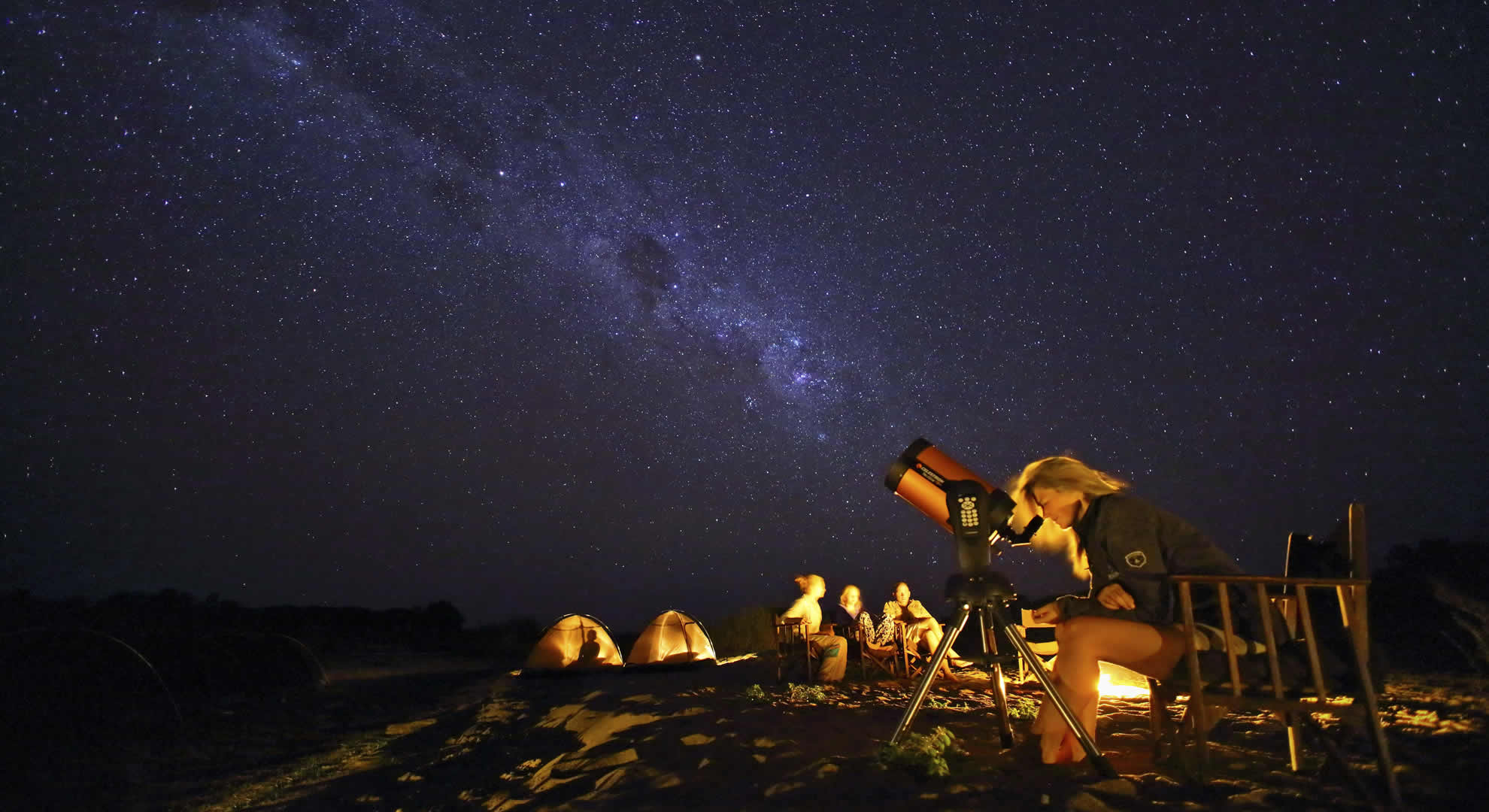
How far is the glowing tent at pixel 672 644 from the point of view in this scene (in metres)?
15.2

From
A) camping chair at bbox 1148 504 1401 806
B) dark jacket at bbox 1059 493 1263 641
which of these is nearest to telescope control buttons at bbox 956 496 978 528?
dark jacket at bbox 1059 493 1263 641

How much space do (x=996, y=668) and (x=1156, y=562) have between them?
1.01 meters

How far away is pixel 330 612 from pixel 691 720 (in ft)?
179

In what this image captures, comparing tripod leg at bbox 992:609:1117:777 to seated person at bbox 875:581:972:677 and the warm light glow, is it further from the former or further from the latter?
seated person at bbox 875:581:972:677

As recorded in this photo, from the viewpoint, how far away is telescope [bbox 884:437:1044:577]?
3.56m

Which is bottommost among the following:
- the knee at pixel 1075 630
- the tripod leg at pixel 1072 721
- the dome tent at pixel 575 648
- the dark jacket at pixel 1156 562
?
the dome tent at pixel 575 648

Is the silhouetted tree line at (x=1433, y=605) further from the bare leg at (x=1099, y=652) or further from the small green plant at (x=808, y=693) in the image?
the small green plant at (x=808, y=693)

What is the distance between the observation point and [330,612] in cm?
5222

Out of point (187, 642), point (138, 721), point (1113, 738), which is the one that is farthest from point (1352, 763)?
point (187, 642)

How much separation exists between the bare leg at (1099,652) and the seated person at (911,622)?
5.90 meters

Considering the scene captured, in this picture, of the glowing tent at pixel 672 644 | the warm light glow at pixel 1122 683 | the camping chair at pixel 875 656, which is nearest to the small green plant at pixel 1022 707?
the warm light glow at pixel 1122 683

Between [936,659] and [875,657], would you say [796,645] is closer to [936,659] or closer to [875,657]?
[875,657]

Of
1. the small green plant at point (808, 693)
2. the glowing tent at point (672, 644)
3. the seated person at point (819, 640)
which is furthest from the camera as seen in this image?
the glowing tent at point (672, 644)

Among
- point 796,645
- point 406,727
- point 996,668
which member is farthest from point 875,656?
point 406,727
